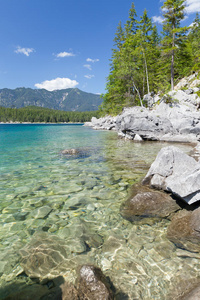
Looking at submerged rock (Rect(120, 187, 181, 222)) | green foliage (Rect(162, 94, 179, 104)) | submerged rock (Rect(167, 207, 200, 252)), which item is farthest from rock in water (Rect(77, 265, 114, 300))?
green foliage (Rect(162, 94, 179, 104))

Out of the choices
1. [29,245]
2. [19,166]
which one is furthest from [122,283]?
[19,166]

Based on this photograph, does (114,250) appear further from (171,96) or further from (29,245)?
(171,96)

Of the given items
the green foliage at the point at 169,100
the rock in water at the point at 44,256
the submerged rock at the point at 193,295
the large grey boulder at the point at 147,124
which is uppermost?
the green foliage at the point at 169,100

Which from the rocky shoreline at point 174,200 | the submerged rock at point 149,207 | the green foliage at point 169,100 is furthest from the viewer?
the green foliage at point 169,100

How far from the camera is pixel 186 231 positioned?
4438 millimetres

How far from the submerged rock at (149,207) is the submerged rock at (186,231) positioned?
491 mm

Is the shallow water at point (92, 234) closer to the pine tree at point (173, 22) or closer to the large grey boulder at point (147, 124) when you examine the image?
the large grey boulder at point (147, 124)

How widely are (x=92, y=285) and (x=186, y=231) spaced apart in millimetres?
2899

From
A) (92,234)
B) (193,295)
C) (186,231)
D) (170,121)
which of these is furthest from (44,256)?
(170,121)

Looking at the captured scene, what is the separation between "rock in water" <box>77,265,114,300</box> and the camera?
2.78 metres

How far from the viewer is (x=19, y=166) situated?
38.0 feet

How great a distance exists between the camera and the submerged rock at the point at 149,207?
17.4 feet

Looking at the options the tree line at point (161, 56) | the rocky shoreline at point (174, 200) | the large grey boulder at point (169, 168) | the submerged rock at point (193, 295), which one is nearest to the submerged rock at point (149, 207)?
the rocky shoreline at point (174, 200)

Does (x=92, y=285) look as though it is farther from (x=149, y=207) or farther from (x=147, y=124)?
(x=147, y=124)
